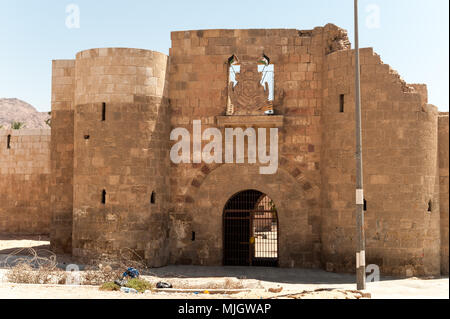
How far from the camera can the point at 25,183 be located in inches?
Answer: 836

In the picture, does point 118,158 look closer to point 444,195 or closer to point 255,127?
point 255,127

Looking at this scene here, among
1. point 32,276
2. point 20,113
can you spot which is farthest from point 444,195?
point 20,113

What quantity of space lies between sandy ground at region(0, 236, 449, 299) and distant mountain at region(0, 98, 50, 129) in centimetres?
8538

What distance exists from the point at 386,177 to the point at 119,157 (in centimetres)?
847

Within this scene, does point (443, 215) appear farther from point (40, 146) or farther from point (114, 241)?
point (40, 146)

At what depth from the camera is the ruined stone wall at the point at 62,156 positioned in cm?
1670

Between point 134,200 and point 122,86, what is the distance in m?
3.75

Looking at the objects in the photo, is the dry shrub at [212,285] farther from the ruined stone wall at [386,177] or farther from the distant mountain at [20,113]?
the distant mountain at [20,113]

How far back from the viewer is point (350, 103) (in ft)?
48.3

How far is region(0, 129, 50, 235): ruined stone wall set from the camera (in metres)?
21.0

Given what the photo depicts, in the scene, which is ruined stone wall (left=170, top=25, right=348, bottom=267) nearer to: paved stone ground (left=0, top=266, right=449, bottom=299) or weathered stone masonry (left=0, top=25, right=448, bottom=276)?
weathered stone masonry (left=0, top=25, right=448, bottom=276)

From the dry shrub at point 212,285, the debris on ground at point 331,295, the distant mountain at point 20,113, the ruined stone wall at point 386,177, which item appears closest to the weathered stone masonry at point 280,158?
the ruined stone wall at point 386,177

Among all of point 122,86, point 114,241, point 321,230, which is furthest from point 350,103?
point 114,241
